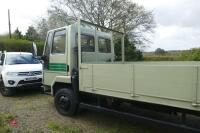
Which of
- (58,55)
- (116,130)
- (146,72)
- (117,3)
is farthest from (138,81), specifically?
(117,3)

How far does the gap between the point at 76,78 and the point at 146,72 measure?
2.07 meters

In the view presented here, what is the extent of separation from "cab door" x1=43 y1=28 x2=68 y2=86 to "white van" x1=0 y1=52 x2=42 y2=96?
2.48 meters

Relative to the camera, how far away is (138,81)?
12.5 feet

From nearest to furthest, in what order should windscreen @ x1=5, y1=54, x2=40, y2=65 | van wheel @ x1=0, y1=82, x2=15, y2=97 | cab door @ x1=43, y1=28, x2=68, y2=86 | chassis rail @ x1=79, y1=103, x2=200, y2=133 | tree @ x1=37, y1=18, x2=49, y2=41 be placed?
chassis rail @ x1=79, y1=103, x2=200, y2=133 < cab door @ x1=43, y1=28, x2=68, y2=86 < van wheel @ x1=0, y1=82, x2=15, y2=97 < windscreen @ x1=5, y1=54, x2=40, y2=65 < tree @ x1=37, y1=18, x2=49, y2=41

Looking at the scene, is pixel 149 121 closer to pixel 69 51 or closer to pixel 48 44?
pixel 69 51

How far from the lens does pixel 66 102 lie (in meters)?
5.68

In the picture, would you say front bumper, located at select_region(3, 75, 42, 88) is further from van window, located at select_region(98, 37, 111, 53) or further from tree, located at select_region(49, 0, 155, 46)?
tree, located at select_region(49, 0, 155, 46)

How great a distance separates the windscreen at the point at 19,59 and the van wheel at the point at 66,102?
4.17 m

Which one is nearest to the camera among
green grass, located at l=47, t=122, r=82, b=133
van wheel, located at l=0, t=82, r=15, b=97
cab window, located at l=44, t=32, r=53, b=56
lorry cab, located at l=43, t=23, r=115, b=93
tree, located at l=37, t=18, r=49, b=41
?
green grass, located at l=47, t=122, r=82, b=133

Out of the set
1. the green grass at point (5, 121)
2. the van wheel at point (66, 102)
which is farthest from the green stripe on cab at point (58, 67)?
the green grass at point (5, 121)

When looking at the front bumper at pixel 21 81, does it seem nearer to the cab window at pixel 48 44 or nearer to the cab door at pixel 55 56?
the cab door at pixel 55 56

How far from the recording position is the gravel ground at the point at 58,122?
4906 mm

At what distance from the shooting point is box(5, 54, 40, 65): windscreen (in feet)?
30.2

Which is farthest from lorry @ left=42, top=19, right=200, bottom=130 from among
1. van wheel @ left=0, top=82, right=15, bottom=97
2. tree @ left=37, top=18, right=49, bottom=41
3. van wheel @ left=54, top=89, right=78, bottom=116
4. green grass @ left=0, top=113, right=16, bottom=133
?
tree @ left=37, top=18, right=49, bottom=41
